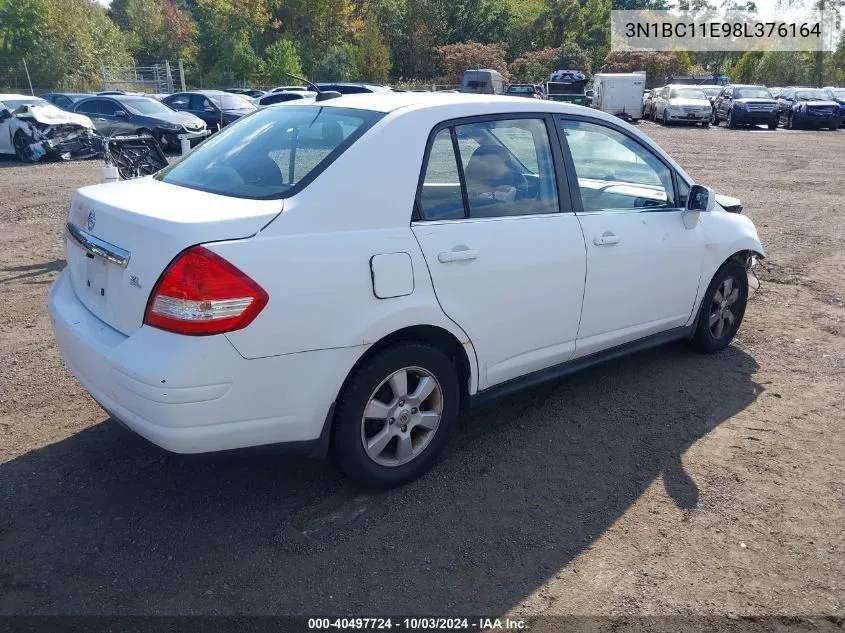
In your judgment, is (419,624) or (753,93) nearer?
(419,624)

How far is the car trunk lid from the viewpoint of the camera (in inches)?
111

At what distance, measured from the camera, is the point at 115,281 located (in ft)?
10.0

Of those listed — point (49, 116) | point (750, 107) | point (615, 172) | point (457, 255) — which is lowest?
point (457, 255)

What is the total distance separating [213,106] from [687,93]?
19.9 m

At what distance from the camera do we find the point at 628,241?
418 centimetres

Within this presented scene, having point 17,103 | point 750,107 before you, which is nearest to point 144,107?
point 17,103

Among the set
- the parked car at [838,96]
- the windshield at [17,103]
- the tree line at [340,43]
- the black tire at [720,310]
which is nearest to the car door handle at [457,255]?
the black tire at [720,310]

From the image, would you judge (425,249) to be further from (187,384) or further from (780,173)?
(780,173)

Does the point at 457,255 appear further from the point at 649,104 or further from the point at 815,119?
Result: the point at 649,104

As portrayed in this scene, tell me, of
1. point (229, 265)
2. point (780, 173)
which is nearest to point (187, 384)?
point (229, 265)

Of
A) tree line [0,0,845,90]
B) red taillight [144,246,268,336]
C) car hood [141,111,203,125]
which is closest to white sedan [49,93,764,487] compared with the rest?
red taillight [144,246,268,336]

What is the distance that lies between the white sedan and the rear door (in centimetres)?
1

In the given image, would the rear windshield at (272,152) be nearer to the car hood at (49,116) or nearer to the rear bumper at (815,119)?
the car hood at (49,116)

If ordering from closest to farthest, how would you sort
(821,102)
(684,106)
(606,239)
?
1. (606,239)
2. (821,102)
3. (684,106)
